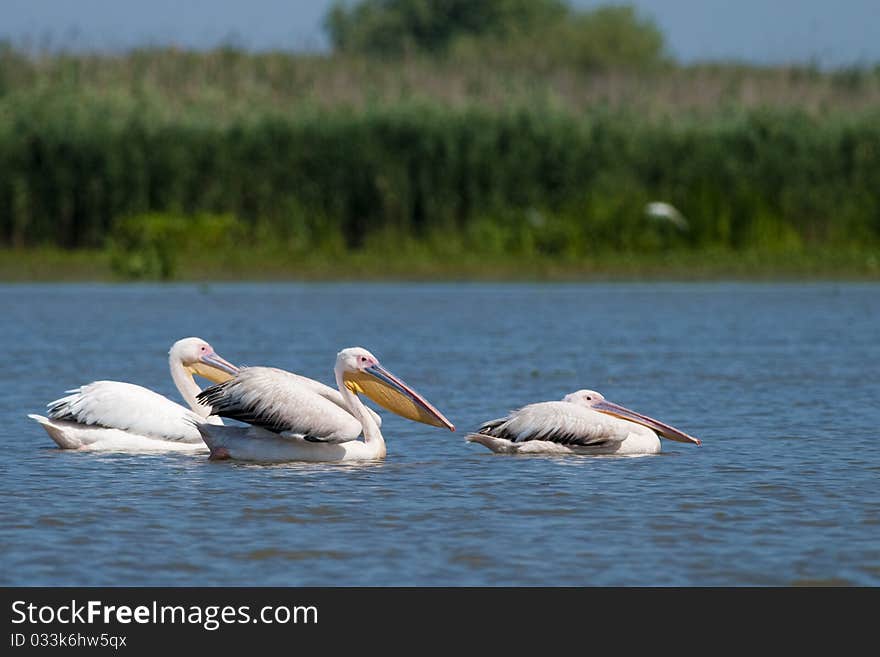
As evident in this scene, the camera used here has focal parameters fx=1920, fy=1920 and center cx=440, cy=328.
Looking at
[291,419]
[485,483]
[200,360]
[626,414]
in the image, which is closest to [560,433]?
[626,414]

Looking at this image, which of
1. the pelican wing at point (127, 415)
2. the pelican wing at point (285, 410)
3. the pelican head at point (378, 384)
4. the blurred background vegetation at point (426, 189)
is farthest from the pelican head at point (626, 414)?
the blurred background vegetation at point (426, 189)

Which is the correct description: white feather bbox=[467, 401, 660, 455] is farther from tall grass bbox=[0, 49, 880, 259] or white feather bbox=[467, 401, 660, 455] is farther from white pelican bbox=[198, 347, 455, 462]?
tall grass bbox=[0, 49, 880, 259]

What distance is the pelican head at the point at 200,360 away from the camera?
10.2m

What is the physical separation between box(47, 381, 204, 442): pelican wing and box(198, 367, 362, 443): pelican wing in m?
0.52

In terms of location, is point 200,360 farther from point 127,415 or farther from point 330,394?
point 330,394

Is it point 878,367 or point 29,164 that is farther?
point 29,164

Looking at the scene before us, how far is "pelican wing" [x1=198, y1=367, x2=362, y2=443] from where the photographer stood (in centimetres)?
911

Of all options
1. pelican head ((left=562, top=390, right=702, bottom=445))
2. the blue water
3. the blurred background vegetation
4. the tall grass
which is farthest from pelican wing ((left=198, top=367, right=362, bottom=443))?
the tall grass

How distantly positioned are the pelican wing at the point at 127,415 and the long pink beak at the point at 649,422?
208 centimetres

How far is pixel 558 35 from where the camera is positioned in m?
67.6

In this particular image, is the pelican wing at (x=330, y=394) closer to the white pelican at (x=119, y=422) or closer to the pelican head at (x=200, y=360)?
the white pelican at (x=119, y=422)
